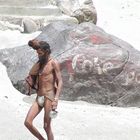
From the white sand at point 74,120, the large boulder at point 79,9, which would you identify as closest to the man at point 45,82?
the white sand at point 74,120

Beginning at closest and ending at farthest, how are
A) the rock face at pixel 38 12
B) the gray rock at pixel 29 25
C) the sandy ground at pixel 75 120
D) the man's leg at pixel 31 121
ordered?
the man's leg at pixel 31 121 → the sandy ground at pixel 75 120 → the gray rock at pixel 29 25 → the rock face at pixel 38 12

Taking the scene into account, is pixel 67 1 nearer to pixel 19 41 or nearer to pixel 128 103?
pixel 19 41

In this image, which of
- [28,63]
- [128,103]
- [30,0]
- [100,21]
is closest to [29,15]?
[30,0]

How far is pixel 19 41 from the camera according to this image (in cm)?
1268

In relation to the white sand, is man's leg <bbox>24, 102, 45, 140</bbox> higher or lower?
higher

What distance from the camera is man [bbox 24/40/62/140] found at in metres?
6.64

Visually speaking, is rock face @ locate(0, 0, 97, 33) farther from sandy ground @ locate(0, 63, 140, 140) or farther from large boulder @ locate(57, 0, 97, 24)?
sandy ground @ locate(0, 63, 140, 140)

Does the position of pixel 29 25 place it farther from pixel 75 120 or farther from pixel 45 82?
pixel 45 82

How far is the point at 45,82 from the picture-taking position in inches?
265

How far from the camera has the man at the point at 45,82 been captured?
21.8 feet

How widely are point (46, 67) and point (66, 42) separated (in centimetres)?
364

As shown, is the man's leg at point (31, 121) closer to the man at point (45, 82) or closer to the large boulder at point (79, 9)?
the man at point (45, 82)

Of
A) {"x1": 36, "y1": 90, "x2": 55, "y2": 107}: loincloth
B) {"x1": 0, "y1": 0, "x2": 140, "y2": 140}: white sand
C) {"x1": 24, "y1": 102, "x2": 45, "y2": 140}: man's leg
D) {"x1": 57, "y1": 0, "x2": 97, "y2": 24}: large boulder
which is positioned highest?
{"x1": 36, "y1": 90, "x2": 55, "y2": 107}: loincloth

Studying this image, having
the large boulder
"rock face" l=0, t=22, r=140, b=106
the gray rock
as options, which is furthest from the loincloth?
the large boulder
